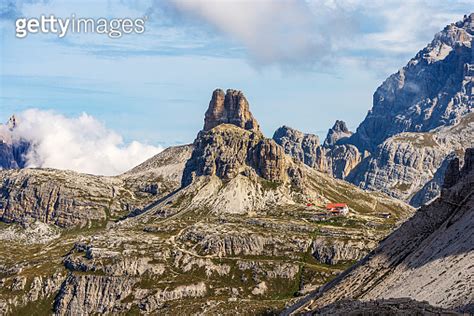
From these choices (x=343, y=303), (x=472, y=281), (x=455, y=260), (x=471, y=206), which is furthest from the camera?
(x=471, y=206)

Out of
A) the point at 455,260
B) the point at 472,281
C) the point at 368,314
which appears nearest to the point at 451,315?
the point at 368,314

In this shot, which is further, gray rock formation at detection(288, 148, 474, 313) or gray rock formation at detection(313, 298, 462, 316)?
gray rock formation at detection(288, 148, 474, 313)

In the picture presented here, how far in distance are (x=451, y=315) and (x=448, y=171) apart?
10426cm

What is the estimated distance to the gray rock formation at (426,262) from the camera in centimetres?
10256

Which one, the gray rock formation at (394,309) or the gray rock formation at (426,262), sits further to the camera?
the gray rock formation at (426,262)

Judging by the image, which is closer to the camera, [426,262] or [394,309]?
[394,309]

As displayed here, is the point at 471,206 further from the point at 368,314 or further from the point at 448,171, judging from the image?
the point at 368,314

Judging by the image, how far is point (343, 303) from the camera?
7894cm

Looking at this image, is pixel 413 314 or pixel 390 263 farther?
pixel 390 263

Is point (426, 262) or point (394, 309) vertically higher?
point (394, 309)

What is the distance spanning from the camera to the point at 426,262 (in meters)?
116

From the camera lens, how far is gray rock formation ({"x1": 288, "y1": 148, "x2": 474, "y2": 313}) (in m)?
103

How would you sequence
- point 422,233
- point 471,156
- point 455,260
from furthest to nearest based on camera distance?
1. point 471,156
2. point 422,233
3. point 455,260

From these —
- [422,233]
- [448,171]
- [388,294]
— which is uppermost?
[448,171]
